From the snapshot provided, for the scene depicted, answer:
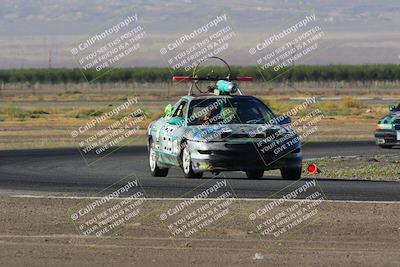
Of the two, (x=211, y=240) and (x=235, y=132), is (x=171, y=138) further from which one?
(x=211, y=240)

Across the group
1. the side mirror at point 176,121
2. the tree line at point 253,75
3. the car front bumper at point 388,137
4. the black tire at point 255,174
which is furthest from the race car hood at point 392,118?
the tree line at point 253,75

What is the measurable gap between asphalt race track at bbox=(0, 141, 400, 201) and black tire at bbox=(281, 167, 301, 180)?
0.63ft

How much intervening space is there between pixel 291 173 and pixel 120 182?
3118mm

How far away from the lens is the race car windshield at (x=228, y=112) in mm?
22406

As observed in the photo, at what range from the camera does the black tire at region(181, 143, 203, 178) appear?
874 inches

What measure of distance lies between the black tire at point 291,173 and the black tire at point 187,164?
153cm

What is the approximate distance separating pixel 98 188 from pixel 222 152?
7.53ft

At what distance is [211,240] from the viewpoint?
14.5 m

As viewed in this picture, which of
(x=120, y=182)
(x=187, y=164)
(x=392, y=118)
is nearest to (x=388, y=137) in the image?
(x=392, y=118)

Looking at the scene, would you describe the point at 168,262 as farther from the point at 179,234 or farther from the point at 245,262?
the point at 179,234

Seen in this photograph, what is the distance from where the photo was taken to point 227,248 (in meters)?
13.8

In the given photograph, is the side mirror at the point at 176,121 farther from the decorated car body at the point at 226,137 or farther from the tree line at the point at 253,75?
the tree line at the point at 253,75

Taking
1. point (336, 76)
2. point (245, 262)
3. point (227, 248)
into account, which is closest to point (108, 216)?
point (227, 248)

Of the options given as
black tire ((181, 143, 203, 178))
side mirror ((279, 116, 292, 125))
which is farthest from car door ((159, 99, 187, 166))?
side mirror ((279, 116, 292, 125))
